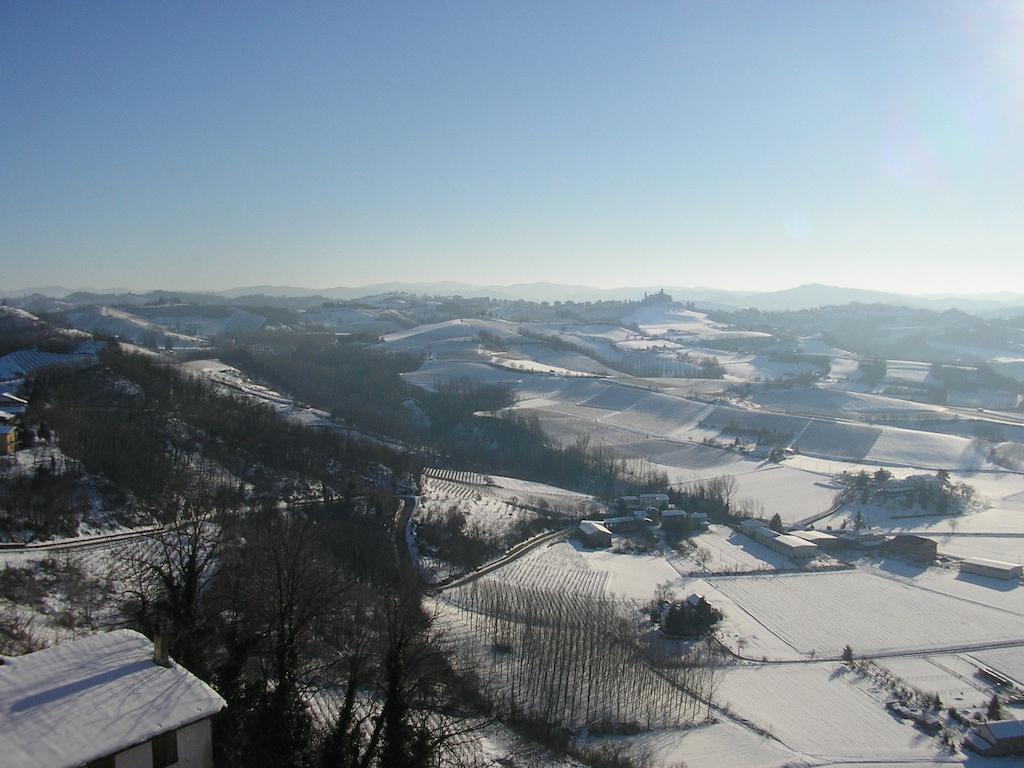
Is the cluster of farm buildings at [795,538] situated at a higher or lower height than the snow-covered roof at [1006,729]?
lower

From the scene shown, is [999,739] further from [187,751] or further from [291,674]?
[187,751]

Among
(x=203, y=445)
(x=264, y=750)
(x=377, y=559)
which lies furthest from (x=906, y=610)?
(x=203, y=445)

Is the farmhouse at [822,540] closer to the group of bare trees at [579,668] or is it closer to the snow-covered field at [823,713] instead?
the snow-covered field at [823,713]

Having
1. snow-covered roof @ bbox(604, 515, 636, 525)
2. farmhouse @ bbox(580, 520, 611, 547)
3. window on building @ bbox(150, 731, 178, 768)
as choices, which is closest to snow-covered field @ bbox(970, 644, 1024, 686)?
farmhouse @ bbox(580, 520, 611, 547)

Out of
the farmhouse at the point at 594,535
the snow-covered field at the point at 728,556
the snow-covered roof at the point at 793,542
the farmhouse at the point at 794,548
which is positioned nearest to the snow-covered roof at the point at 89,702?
the snow-covered field at the point at 728,556

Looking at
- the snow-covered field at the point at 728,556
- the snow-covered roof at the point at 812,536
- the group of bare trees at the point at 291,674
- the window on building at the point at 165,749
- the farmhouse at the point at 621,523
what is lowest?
the snow-covered field at the point at 728,556
